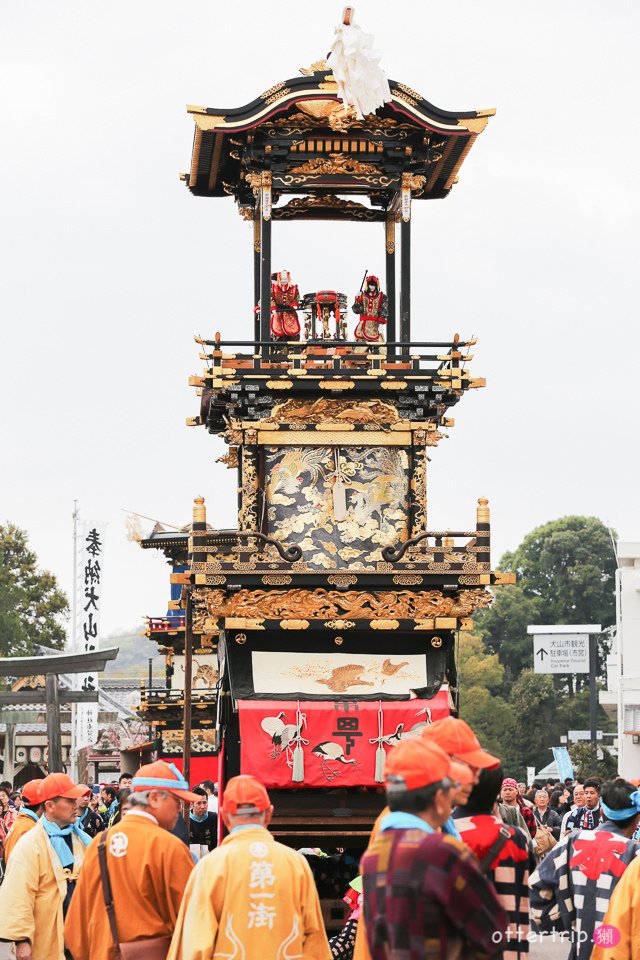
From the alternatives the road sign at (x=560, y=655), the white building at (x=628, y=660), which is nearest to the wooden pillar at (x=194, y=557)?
the white building at (x=628, y=660)

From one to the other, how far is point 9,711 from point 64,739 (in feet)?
27.5

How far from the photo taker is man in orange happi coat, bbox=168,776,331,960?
341 inches

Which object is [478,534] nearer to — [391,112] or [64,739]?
[391,112]

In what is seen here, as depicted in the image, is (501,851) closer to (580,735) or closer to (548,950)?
(548,950)

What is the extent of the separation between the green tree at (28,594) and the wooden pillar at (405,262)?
4180cm

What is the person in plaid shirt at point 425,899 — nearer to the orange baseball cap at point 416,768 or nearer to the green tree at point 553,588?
the orange baseball cap at point 416,768

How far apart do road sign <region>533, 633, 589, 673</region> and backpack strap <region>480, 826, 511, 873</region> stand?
5366cm

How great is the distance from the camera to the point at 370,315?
24.0 metres

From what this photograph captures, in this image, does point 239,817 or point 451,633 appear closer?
point 239,817

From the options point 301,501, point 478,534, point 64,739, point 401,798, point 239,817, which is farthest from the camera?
point 64,739

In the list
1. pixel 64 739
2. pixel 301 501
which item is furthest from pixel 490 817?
pixel 64 739

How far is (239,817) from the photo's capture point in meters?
8.95

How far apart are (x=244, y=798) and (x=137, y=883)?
129 centimetres

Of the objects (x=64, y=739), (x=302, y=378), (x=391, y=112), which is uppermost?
(x=391, y=112)
